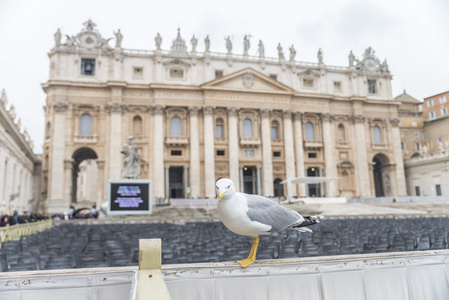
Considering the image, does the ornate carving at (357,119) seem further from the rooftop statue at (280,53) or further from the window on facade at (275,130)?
the rooftop statue at (280,53)

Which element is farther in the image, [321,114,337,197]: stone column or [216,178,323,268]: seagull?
[321,114,337,197]: stone column

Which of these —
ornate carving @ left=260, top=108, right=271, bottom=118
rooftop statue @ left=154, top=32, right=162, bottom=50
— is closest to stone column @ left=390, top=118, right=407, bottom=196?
ornate carving @ left=260, top=108, right=271, bottom=118

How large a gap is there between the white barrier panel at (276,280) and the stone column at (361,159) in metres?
48.3

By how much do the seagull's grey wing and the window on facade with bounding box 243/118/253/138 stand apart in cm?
4423

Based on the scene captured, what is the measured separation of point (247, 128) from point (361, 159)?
1654 centimetres

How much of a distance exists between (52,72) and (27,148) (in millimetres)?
10213

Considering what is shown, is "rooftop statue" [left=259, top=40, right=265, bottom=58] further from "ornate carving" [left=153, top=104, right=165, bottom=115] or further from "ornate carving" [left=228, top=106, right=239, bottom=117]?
"ornate carving" [left=153, top=104, right=165, bottom=115]

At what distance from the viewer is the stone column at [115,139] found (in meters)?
42.3

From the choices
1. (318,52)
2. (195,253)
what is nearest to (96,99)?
(318,52)

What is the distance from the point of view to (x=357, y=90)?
175 ft

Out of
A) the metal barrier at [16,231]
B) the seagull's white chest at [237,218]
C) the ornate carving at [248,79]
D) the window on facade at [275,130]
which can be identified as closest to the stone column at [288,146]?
the window on facade at [275,130]

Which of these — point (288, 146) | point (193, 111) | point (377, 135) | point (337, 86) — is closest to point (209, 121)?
point (193, 111)

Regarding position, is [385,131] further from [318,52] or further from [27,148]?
[27,148]

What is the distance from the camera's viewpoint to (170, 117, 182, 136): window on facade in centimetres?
4638
